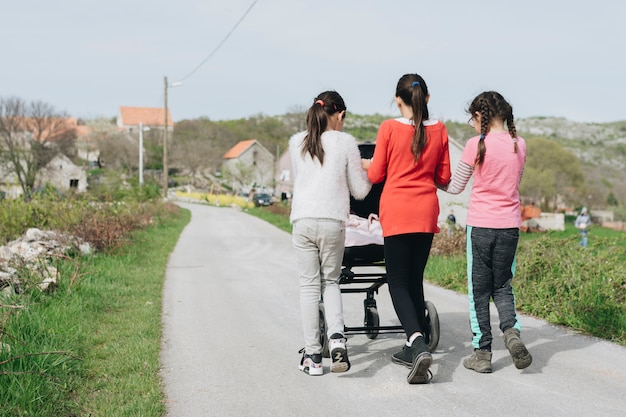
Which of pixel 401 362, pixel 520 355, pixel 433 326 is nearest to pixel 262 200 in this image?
pixel 433 326

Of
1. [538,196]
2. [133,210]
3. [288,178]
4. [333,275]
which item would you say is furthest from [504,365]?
[538,196]

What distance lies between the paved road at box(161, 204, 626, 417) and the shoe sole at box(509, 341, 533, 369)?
11 centimetres

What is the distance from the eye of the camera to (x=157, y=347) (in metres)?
5.29

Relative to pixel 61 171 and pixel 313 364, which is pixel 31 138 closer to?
pixel 61 171

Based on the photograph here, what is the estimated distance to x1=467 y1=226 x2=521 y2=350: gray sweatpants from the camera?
453 cm

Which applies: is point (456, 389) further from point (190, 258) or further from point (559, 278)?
point (190, 258)

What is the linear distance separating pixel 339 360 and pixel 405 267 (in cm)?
86

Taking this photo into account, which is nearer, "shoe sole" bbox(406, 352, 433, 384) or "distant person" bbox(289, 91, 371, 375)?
"shoe sole" bbox(406, 352, 433, 384)

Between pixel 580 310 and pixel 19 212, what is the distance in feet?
39.5

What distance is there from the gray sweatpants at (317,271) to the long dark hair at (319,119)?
53 centimetres

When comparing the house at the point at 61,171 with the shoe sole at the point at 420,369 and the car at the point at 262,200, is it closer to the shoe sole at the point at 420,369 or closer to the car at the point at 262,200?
the car at the point at 262,200

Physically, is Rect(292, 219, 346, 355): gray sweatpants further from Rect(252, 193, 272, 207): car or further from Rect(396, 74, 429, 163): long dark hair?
Rect(252, 193, 272, 207): car

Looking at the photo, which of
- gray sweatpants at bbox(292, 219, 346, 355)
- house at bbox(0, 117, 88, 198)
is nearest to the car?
house at bbox(0, 117, 88, 198)

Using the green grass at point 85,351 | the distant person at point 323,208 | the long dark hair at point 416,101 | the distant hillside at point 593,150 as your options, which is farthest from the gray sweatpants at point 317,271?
the distant hillside at point 593,150
